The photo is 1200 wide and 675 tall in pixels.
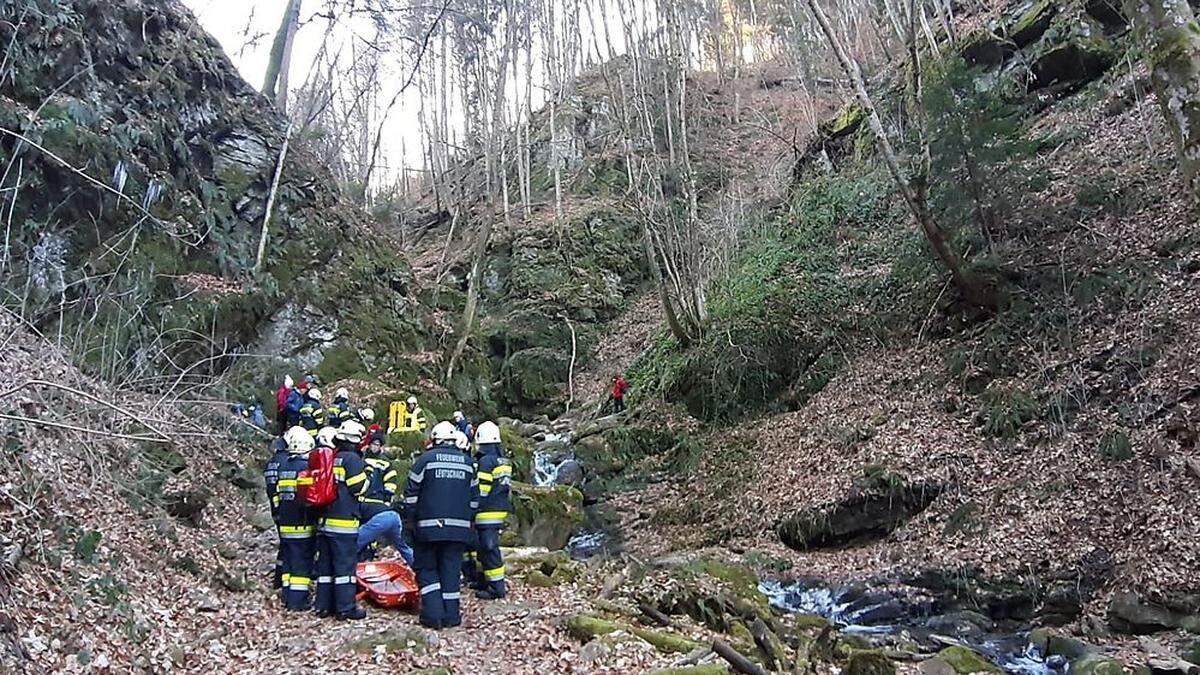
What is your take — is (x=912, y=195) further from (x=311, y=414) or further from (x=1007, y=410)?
(x=311, y=414)

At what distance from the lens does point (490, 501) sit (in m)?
8.45

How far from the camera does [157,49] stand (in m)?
17.8

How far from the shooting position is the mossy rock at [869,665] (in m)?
7.75

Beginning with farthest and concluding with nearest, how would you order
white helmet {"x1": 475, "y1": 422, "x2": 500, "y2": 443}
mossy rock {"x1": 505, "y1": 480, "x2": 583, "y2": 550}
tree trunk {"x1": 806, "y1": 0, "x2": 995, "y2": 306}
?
1. mossy rock {"x1": 505, "y1": 480, "x2": 583, "y2": 550}
2. tree trunk {"x1": 806, "y1": 0, "x2": 995, "y2": 306}
3. white helmet {"x1": 475, "y1": 422, "x2": 500, "y2": 443}

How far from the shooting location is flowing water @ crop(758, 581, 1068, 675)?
9172 mm

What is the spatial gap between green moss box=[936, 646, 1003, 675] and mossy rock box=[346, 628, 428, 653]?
5655 mm

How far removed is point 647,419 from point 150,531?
12.3 m

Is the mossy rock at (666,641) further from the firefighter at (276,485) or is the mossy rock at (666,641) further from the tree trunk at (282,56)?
the tree trunk at (282,56)

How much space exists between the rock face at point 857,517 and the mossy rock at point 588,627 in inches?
252

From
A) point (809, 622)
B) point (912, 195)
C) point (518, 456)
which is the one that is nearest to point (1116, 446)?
point (809, 622)

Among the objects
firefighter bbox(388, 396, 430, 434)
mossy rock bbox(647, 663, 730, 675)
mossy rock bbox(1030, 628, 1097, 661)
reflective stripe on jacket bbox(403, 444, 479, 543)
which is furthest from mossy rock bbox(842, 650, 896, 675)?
firefighter bbox(388, 396, 430, 434)

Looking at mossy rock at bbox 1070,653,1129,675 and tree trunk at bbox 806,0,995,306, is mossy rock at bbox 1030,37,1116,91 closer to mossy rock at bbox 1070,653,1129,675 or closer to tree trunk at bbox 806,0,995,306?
tree trunk at bbox 806,0,995,306

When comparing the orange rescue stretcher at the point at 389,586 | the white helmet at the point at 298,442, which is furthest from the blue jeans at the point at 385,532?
the white helmet at the point at 298,442

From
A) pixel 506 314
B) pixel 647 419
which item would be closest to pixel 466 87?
pixel 506 314
